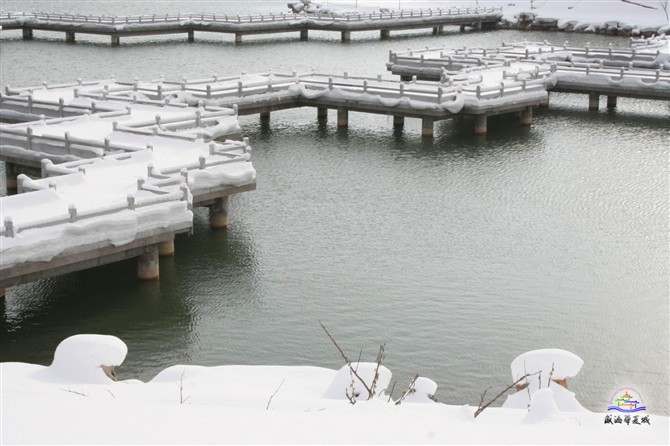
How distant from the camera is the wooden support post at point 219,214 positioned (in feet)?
80.6

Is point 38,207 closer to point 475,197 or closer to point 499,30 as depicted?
point 475,197

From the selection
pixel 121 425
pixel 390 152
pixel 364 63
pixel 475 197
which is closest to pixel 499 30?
pixel 364 63

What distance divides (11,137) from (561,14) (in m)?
73.5

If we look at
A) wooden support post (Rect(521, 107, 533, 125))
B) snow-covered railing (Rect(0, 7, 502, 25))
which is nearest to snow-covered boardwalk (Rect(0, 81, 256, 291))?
wooden support post (Rect(521, 107, 533, 125))

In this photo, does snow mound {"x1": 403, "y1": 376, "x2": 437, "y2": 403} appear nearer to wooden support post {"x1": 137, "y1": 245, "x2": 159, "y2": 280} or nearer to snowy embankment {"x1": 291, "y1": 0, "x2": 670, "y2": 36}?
wooden support post {"x1": 137, "y1": 245, "x2": 159, "y2": 280}

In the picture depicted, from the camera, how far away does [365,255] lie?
22.7 meters

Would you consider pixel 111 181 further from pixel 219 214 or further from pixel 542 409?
pixel 542 409

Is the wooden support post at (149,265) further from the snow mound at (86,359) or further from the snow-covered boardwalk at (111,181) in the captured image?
the snow mound at (86,359)

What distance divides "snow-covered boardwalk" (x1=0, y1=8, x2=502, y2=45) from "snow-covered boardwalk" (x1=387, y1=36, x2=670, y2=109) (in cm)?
2390

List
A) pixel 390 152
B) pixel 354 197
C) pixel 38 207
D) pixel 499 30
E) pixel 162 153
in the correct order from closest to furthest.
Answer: pixel 38 207 → pixel 162 153 → pixel 354 197 → pixel 390 152 → pixel 499 30

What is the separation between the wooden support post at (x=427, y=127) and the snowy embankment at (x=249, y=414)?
2644 cm

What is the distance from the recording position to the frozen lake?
17.8 meters

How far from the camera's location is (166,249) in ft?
73.4

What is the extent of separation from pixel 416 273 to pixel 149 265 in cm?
562
